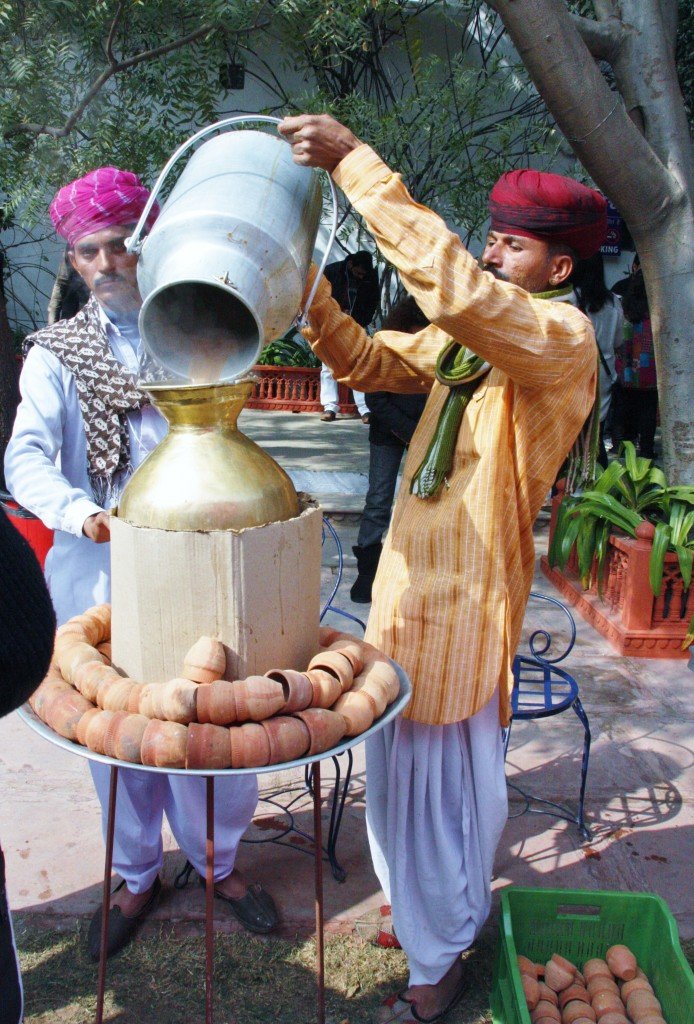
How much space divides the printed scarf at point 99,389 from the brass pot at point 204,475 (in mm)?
768

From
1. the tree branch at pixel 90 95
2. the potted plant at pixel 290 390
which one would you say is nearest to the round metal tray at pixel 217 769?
the tree branch at pixel 90 95

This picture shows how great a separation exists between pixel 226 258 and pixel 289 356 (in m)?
10.3

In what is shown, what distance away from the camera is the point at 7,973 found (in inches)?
57.1

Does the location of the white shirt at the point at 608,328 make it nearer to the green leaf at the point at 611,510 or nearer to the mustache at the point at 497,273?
the green leaf at the point at 611,510

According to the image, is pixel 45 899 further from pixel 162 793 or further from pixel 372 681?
pixel 372 681

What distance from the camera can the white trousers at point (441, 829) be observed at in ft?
6.93

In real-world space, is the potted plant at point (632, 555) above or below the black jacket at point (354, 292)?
below

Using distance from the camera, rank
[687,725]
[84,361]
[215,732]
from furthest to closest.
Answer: [687,725] < [84,361] < [215,732]

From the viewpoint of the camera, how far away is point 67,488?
207 centimetres

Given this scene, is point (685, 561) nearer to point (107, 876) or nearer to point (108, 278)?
point (108, 278)

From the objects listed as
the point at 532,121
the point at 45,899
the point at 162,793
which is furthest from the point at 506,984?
the point at 532,121

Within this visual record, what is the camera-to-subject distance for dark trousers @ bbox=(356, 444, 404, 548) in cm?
500

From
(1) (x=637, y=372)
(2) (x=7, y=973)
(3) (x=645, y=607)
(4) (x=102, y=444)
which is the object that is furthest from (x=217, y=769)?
(1) (x=637, y=372)

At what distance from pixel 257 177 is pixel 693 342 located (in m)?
3.79
